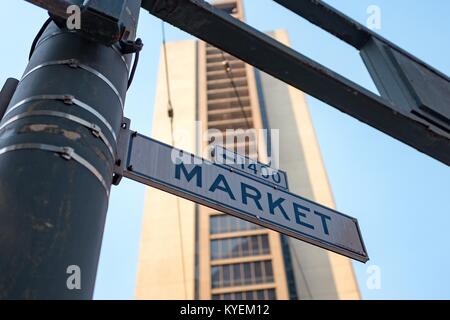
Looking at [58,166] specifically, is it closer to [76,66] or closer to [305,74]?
[76,66]

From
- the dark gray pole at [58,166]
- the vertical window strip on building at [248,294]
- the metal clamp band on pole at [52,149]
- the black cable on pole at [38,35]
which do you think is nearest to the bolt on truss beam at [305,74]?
the black cable on pole at [38,35]

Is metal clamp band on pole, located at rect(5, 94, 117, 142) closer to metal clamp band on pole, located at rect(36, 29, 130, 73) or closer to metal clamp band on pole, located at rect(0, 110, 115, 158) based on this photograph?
metal clamp band on pole, located at rect(0, 110, 115, 158)

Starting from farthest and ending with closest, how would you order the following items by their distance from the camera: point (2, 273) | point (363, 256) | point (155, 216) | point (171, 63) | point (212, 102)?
1. point (171, 63)
2. point (212, 102)
3. point (155, 216)
4. point (363, 256)
5. point (2, 273)

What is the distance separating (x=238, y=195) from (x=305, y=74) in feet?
3.35

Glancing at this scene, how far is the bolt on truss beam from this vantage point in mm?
3055

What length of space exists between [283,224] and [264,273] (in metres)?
40.2

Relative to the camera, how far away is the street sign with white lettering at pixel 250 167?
11.7ft

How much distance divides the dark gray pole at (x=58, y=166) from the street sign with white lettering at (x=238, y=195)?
0.67m

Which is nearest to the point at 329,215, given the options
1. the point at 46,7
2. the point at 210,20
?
the point at 210,20

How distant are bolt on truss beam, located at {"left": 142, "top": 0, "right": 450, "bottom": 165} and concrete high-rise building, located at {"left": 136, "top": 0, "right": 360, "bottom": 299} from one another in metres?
37.4

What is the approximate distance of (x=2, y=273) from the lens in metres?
1.39

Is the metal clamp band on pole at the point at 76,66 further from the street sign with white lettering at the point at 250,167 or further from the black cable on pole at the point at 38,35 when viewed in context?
the street sign with white lettering at the point at 250,167

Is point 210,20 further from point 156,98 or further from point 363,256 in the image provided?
point 156,98

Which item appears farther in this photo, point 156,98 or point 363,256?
point 156,98
